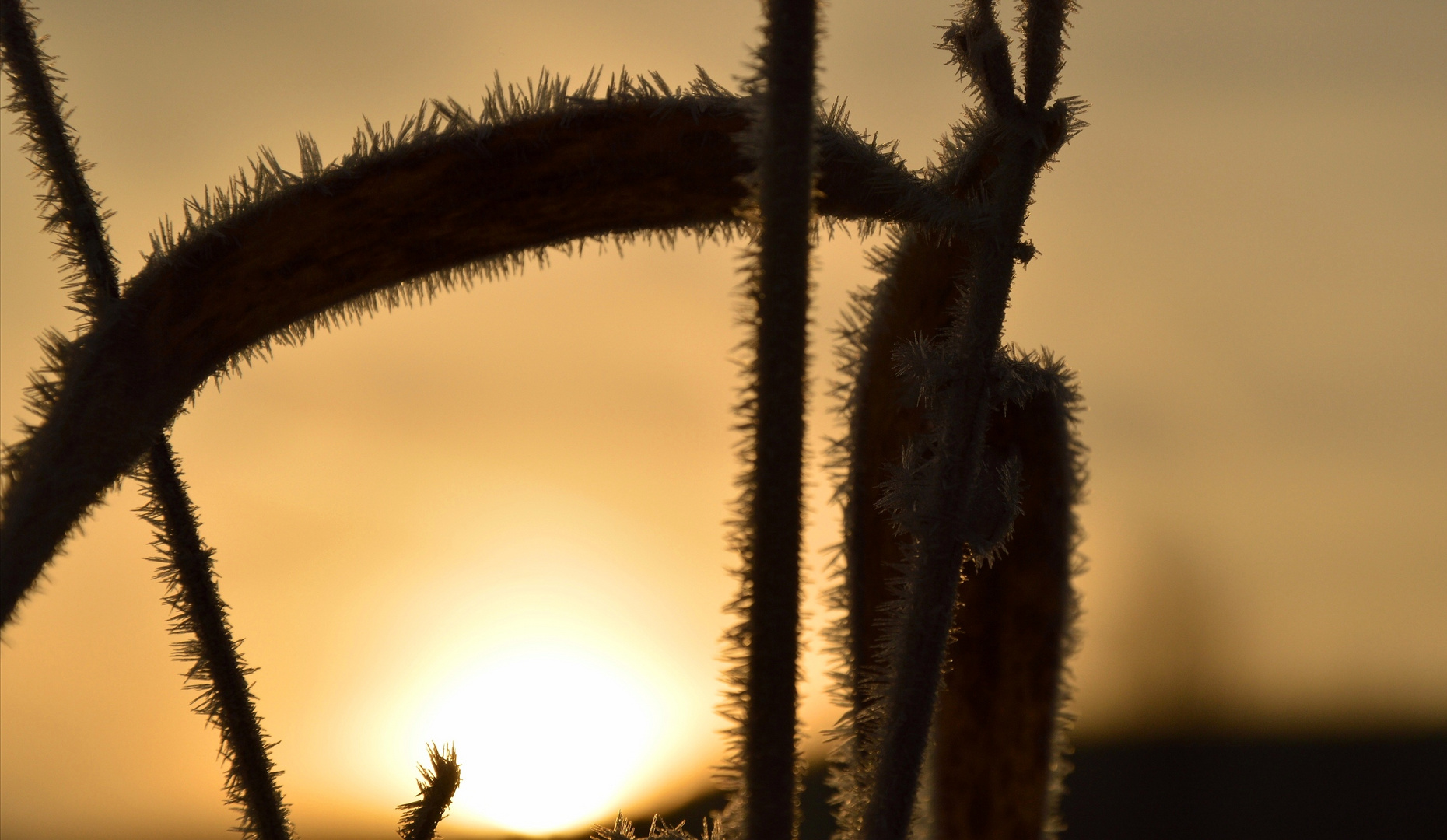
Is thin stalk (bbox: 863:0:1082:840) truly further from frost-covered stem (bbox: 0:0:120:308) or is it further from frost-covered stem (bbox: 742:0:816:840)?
frost-covered stem (bbox: 0:0:120:308)

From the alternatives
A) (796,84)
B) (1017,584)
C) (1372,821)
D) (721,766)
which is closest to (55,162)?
(796,84)

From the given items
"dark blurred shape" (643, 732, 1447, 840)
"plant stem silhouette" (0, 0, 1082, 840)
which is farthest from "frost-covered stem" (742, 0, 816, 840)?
"dark blurred shape" (643, 732, 1447, 840)

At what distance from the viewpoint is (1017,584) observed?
1644 millimetres

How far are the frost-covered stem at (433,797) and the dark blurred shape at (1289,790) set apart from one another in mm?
8900

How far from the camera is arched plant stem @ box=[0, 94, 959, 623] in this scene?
122 cm

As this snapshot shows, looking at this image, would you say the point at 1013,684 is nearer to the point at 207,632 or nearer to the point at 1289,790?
the point at 207,632

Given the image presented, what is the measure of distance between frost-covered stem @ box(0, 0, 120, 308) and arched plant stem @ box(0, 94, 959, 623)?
8 centimetres

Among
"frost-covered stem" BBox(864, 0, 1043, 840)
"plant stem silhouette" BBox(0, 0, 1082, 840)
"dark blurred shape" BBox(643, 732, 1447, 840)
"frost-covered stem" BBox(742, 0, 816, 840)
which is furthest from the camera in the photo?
"dark blurred shape" BBox(643, 732, 1447, 840)

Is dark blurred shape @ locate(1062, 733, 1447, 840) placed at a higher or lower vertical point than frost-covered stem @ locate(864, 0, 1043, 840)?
higher

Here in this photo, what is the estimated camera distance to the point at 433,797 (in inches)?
53.4

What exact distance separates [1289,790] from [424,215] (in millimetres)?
11031

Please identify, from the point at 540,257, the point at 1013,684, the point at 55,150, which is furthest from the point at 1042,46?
the point at 55,150

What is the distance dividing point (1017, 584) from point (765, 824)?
782 millimetres

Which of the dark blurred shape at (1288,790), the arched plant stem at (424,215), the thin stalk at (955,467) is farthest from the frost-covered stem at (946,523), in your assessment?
the dark blurred shape at (1288,790)
